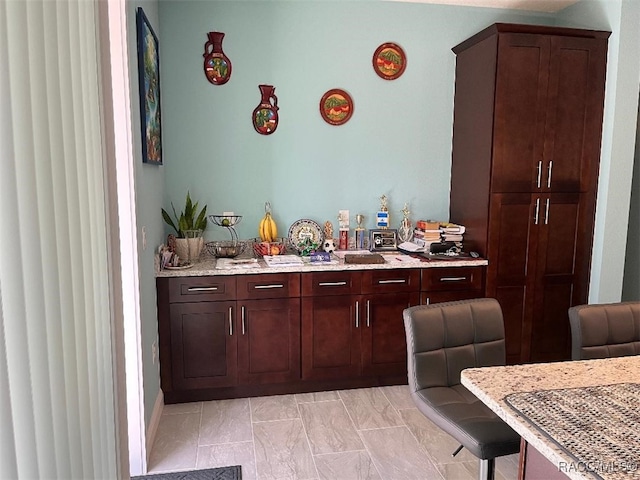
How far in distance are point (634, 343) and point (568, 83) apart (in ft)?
6.60

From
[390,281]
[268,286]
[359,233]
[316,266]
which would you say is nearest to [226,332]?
[268,286]

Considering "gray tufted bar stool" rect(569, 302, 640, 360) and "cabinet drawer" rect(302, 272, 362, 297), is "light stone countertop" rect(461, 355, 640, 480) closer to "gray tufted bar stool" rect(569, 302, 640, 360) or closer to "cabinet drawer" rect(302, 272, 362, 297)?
"gray tufted bar stool" rect(569, 302, 640, 360)

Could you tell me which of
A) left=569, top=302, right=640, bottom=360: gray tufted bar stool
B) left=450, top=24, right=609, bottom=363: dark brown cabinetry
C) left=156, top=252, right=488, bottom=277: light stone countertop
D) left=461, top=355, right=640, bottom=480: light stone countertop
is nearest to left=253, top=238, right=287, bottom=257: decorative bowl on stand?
left=156, top=252, right=488, bottom=277: light stone countertop

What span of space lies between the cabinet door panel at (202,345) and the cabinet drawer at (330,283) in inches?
19.7

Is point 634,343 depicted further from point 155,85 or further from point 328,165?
point 155,85

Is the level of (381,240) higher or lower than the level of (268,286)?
higher

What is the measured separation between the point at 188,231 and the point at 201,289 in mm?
419

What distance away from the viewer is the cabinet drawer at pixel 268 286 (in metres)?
3.19

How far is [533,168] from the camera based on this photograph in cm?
345

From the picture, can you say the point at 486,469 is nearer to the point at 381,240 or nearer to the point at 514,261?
the point at 514,261

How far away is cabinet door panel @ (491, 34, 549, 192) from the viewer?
332 cm

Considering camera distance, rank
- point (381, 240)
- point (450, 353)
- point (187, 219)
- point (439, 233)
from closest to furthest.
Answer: point (450, 353) → point (187, 219) → point (439, 233) → point (381, 240)

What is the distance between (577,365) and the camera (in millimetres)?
1711

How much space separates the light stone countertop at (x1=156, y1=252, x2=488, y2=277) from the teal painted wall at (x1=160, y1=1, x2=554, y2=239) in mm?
458
